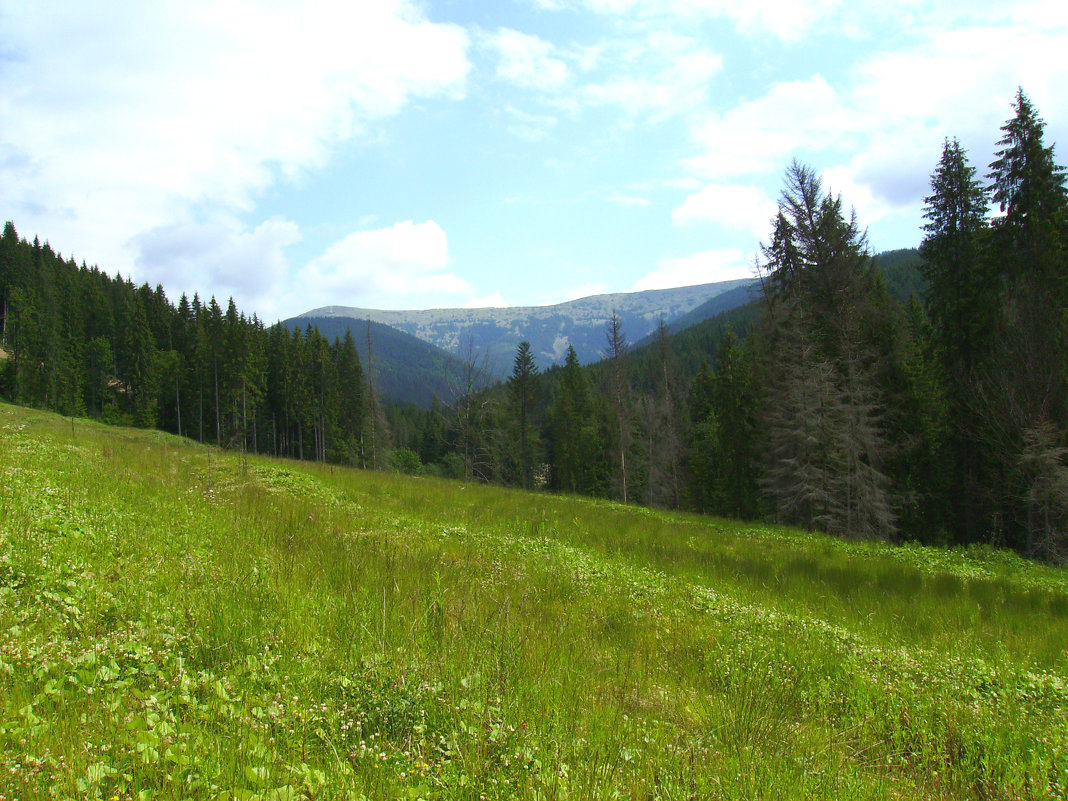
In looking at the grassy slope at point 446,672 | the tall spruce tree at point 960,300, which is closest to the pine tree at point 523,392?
the tall spruce tree at point 960,300

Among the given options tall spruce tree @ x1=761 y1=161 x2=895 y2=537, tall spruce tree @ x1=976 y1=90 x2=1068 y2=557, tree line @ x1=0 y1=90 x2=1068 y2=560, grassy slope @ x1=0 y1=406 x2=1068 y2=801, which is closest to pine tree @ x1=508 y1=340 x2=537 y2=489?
tree line @ x1=0 y1=90 x2=1068 y2=560

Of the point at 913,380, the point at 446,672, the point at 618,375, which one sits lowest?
the point at 446,672

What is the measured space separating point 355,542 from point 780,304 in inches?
943

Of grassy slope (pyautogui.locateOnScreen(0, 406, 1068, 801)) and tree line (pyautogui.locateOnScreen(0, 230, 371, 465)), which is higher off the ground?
tree line (pyautogui.locateOnScreen(0, 230, 371, 465))

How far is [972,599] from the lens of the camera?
9.55 m

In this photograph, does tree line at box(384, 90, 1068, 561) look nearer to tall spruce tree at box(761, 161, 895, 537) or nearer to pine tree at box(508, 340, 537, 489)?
tall spruce tree at box(761, 161, 895, 537)

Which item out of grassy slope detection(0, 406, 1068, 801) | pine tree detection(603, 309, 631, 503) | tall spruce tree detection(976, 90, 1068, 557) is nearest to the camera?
grassy slope detection(0, 406, 1068, 801)

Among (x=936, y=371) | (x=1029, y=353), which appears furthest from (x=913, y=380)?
(x=1029, y=353)

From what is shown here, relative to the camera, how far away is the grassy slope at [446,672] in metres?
2.67

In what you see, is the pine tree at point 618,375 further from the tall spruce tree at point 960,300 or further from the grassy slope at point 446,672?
the grassy slope at point 446,672

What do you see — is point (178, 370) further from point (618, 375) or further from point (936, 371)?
point (936, 371)

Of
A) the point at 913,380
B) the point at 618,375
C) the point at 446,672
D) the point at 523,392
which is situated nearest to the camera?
the point at 446,672

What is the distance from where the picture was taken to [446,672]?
12.2 feet

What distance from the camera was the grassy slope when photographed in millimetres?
2668
